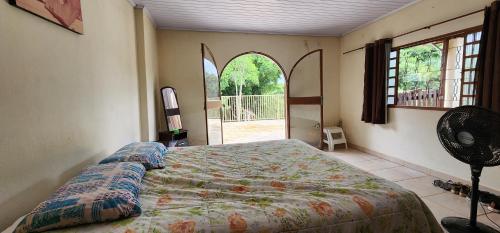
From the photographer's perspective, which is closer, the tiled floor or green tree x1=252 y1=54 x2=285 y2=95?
the tiled floor

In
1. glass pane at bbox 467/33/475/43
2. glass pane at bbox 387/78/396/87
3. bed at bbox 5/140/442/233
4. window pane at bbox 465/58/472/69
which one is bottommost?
bed at bbox 5/140/442/233

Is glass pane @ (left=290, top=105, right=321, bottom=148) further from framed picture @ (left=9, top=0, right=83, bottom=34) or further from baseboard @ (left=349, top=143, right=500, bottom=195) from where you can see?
framed picture @ (left=9, top=0, right=83, bottom=34)

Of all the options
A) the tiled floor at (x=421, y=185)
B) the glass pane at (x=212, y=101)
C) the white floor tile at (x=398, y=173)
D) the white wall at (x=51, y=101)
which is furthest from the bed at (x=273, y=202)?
the glass pane at (x=212, y=101)

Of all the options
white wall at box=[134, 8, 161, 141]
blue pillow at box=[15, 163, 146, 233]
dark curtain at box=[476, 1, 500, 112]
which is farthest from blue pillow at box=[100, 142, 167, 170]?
dark curtain at box=[476, 1, 500, 112]

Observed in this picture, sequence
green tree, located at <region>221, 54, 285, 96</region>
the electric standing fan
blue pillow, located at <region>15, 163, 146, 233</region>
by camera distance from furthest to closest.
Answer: green tree, located at <region>221, 54, 285, 96</region>
the electric standing fan
blue pillow, located at <region>15, 163, 146, 233</region>

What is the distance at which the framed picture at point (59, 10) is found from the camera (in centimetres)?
115

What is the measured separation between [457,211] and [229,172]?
2081mm

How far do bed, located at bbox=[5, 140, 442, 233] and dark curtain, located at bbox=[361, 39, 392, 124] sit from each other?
239 centimetres

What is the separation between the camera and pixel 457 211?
83.8 inches

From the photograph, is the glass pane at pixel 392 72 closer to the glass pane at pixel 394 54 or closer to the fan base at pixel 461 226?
the glass pane at pixel 394 54

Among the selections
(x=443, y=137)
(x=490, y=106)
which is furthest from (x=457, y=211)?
(x=490, y=106)

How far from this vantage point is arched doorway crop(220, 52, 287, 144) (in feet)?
20.1

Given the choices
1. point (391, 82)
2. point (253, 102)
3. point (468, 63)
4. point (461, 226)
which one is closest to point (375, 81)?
point (391, 82)

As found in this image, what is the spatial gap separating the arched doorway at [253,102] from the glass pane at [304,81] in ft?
0.76
